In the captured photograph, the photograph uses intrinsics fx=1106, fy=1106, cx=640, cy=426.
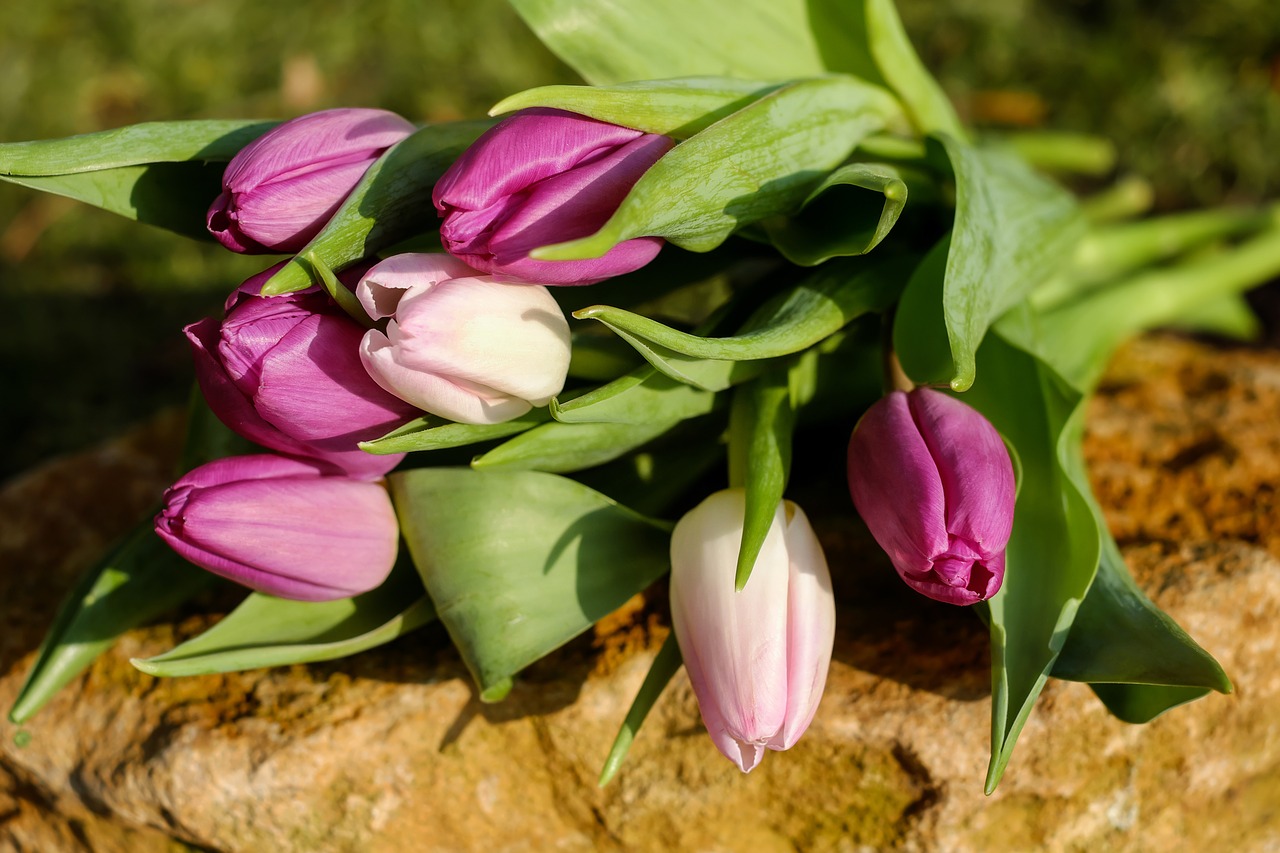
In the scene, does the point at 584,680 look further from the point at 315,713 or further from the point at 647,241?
the point at 647,241

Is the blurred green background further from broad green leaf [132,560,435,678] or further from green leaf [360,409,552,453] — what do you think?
green leaf [360,409,552,453]

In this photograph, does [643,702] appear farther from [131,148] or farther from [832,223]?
[131,148]

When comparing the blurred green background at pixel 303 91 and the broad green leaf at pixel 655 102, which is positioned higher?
the broad green leaf at pixel 655 102

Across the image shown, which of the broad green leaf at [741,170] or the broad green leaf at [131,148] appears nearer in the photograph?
the broad green leaf at [741,170]

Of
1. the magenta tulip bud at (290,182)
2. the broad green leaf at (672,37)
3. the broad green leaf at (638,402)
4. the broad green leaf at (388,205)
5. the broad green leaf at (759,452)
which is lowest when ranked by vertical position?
the broad green leaf at (759,452)

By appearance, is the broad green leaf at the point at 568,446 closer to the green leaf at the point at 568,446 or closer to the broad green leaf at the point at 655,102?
the green leaf at the point at 568,446

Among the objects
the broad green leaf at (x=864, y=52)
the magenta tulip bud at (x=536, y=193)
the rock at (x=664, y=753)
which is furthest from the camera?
the broad green leaf at (x=864, y=52)

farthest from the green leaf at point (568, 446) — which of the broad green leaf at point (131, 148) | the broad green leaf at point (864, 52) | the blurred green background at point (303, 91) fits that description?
the blurred green background at point (303, 91)
